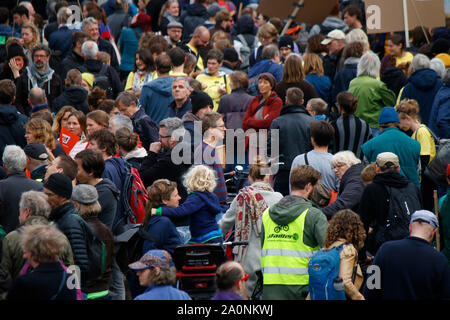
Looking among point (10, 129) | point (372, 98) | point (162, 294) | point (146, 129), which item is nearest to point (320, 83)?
point (372, 98)

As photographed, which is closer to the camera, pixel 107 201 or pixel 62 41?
pixel 107 201

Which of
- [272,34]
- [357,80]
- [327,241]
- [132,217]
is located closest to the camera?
[327,241]

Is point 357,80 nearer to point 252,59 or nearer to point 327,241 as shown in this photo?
point 252,59

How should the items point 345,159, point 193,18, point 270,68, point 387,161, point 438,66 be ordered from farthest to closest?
point 193,18, point 270,68, point 438,66, point 345,159, point 387,161

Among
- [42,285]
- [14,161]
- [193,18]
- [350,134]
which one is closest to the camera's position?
[42,285]

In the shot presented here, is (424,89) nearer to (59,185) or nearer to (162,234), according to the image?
(162,234)

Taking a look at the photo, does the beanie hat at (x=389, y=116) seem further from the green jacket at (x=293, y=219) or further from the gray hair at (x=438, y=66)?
the green jacket at (x=293, y=219)

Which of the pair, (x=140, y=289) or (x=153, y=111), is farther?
(x=153, y=111)

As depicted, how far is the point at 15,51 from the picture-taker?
547 inches

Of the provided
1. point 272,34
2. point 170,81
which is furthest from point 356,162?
point 272,34

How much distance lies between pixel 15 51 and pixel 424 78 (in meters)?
6.38

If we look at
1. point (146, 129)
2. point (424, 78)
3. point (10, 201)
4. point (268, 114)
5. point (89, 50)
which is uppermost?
point (89, 50)

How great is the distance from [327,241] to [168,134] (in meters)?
3.11

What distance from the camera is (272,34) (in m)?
14.7
